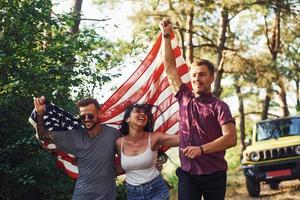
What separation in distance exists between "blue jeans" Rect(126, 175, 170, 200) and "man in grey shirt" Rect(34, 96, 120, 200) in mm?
198

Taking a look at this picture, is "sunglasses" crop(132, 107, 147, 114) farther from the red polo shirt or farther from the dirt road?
the dirt road

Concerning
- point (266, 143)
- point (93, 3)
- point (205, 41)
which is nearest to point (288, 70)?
point (205, 41)

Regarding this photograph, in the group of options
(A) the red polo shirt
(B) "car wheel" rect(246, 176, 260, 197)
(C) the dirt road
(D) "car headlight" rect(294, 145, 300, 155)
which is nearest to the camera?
(A) the red polo shirt

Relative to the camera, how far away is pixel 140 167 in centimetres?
449

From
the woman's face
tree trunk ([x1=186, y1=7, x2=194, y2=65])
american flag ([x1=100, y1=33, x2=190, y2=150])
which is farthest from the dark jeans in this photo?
tree trunk ([x1=186, y1=7, x2=194, y2=65])

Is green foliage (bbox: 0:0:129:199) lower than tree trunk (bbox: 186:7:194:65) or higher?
lower

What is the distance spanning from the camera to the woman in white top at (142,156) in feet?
14.7

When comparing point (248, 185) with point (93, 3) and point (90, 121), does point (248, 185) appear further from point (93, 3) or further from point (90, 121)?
point (93, 3)

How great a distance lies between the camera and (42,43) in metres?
7.72

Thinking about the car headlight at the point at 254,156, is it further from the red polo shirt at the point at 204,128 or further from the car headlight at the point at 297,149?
the red polo shirt at the point at 204,128

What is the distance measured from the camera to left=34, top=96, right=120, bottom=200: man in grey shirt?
4523mm

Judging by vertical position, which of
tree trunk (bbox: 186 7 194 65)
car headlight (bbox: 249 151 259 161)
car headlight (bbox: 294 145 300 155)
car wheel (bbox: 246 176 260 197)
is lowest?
car wheel (bbox: 246 176 260 197)

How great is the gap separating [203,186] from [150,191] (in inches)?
A: 18.6

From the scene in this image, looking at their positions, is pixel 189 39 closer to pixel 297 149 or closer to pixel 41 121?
pixel 297 149
